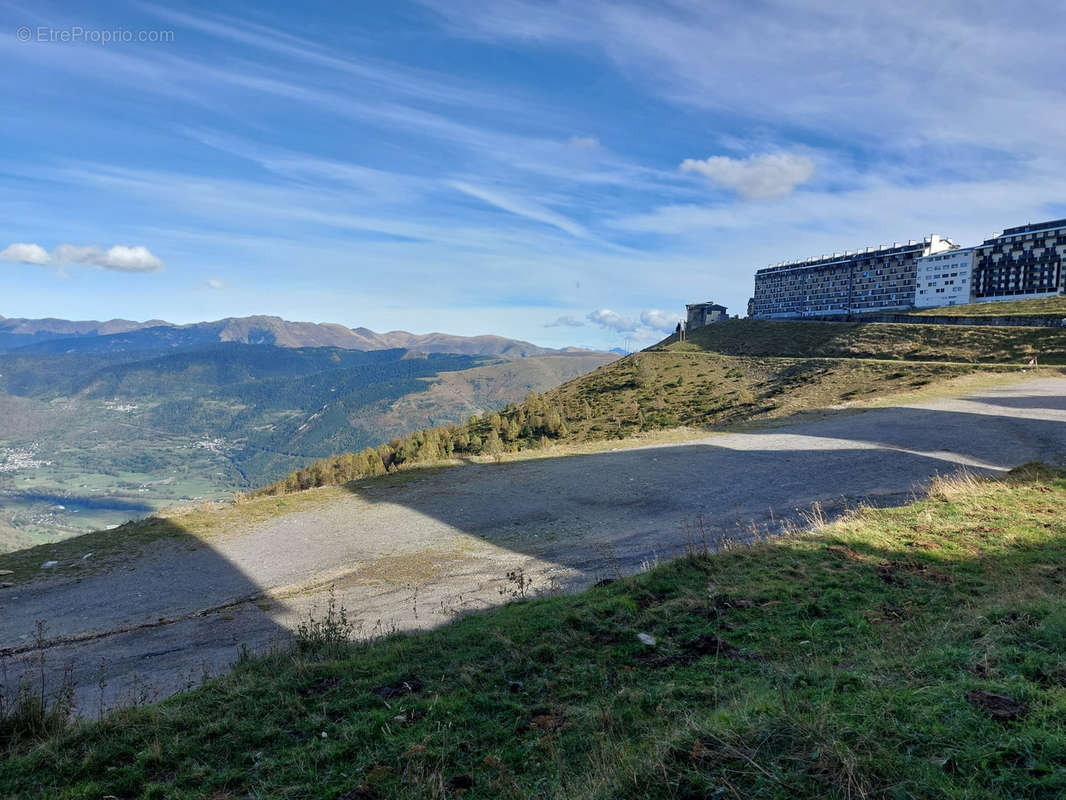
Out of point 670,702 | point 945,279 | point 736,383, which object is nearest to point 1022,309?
point 945,279

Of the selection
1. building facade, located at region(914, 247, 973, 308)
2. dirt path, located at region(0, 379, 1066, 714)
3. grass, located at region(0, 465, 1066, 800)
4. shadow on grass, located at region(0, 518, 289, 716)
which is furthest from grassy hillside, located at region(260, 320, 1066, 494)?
building facade, located at region(914, 247, 973, 308)

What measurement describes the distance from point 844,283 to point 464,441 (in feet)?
303

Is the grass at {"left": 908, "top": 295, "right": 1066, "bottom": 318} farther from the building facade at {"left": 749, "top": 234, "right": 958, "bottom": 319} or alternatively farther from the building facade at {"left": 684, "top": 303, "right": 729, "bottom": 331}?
the building facade at {"left": 684, "top": 303, "right": 729, "bottom": 331}

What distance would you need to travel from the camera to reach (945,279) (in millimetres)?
94062

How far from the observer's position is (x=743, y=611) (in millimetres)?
7281

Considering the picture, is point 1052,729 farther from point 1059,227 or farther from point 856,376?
point 1059,227

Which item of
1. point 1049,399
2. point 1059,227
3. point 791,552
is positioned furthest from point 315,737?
point 1059,227

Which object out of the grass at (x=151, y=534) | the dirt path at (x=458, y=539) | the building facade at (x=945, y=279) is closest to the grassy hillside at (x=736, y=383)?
the dirt path at (x=458, y=539)

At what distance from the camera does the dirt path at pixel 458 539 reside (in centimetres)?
902

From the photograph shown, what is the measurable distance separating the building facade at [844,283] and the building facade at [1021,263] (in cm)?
1157

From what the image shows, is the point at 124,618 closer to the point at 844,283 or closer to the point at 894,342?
the point at 894,342

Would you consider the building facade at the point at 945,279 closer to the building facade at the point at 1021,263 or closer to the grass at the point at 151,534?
the building facade at the point at 1021,263

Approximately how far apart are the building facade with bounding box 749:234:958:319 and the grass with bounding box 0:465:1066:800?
95.0 metres

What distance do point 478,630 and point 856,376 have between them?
1672 inches
